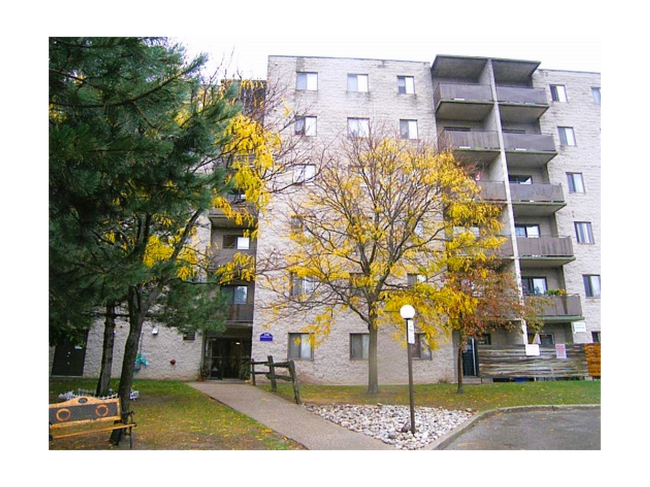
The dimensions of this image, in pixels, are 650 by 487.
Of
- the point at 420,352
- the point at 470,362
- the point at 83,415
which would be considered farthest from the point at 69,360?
the point at 470,362

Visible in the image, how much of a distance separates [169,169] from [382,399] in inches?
396

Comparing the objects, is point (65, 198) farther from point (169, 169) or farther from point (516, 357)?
point (516, 357)

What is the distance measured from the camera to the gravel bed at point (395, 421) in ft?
24.4

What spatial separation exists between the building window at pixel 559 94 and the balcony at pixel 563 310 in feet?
40.4

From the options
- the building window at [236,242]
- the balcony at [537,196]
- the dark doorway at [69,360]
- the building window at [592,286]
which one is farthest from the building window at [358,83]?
the dark doorway at [69,360]

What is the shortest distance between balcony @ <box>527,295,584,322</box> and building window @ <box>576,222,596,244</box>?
3.96m

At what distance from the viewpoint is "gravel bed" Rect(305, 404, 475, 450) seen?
24.4ft

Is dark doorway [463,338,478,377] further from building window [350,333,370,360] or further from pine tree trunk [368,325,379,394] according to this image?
pine tree trunk [368,325,379,394]

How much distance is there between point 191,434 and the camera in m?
7.33

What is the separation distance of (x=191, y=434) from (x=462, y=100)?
849 inches

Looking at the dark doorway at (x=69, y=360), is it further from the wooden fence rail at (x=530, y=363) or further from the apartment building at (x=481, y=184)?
the wooden fence rail at (x=530, y=363)

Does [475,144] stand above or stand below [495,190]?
above

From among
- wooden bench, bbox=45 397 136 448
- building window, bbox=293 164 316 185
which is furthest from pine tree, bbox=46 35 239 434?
building window, bbox=293 164 316 185

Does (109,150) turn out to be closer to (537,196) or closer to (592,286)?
(537,196)
